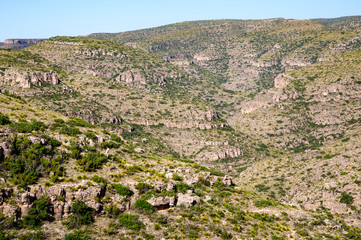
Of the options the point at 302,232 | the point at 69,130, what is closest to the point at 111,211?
the point at 69,130

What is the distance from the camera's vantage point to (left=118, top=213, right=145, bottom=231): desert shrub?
28492 mm

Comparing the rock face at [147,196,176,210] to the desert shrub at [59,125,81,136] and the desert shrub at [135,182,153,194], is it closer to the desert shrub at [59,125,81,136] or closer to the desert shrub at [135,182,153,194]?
the desert shrub at [135,182,153,194]

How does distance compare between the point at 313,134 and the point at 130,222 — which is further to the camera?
the point at 313,134

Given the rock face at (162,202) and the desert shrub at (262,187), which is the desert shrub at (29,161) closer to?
the rock face at (162,202)

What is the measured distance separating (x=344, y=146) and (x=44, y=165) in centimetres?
9154

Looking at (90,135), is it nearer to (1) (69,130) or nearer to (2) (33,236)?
(1) (69,130)

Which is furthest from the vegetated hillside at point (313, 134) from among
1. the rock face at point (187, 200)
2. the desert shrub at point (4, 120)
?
the desert shrub at point (4, 120)

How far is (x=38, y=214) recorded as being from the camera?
2494 cm

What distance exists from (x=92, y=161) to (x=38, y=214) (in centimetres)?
1068

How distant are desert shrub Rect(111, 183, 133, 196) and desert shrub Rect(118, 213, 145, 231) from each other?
2.74 meters

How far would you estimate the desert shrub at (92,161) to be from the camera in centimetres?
3394

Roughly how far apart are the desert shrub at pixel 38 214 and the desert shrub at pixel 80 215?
203 cm

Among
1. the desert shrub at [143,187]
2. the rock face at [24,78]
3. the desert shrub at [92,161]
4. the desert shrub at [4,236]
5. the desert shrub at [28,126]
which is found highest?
the rock face at [24,78]

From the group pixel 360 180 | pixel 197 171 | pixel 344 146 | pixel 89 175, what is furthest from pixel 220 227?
pixel 344 146
